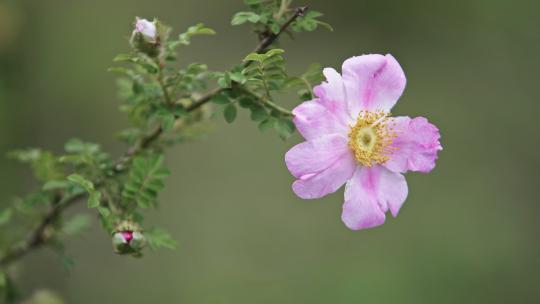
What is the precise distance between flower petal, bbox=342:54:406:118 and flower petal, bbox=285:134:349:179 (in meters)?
0.05

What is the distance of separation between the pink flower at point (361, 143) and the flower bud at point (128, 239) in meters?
0.19

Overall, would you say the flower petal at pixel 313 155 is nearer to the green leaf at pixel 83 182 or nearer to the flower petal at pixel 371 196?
the flower petal at pixel 371 196

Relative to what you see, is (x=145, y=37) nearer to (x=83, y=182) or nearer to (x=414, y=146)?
(x=83, y=182)

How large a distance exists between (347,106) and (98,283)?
138 centimetres

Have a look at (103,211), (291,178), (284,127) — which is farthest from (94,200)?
(291,178)

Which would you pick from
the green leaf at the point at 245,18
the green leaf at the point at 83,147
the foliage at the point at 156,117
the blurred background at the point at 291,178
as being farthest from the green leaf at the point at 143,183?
the blurred background at the point at 291,178

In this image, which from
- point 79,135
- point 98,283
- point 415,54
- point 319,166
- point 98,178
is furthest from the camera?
point 415,54

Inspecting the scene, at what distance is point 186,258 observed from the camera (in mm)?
1939

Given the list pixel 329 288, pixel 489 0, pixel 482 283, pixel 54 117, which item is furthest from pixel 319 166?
pixel 489 0

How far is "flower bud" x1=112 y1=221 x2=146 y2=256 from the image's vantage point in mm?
725

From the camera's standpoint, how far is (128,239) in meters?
0.73

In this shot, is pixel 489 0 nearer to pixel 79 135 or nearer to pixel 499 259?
pixel 499 259

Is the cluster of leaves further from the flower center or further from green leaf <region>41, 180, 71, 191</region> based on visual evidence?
green leaf <region>41, 180, 71, 191</region>

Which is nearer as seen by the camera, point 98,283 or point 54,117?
point 98,283
